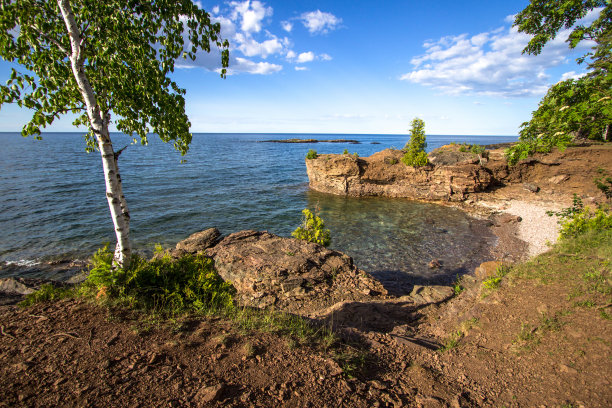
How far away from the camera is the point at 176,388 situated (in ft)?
14.0

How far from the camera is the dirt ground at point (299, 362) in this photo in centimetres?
425

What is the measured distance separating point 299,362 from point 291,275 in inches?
217

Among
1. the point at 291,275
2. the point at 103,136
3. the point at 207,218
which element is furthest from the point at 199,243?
the point at 207,218

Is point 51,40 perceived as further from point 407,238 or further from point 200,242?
point 407,238

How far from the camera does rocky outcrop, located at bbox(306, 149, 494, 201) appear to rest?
3059cm

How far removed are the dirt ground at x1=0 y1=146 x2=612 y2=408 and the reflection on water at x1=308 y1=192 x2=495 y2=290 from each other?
8080 millimetres

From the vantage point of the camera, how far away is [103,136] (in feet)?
21.2

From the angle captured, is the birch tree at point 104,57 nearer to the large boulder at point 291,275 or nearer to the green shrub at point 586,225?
the large boulder at point 291,275

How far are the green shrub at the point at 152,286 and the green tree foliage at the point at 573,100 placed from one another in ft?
29.8

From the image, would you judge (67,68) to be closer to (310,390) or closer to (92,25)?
(92,25)

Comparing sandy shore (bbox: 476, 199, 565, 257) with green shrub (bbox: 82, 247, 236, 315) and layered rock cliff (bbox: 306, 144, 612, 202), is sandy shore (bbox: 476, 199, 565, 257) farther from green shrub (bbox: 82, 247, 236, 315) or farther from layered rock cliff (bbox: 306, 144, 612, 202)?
green shrub (bbox: 82, 247, 236, 315)

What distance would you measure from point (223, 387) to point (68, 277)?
626 inches

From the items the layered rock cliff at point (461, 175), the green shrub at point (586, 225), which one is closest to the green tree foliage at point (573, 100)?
the green shrub at point (586, 225)

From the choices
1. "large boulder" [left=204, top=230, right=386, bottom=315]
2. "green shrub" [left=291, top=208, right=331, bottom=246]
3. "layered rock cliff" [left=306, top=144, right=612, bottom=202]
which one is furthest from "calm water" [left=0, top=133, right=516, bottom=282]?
"large boulder" [left=204, top=230, right=386, bottom=315]
